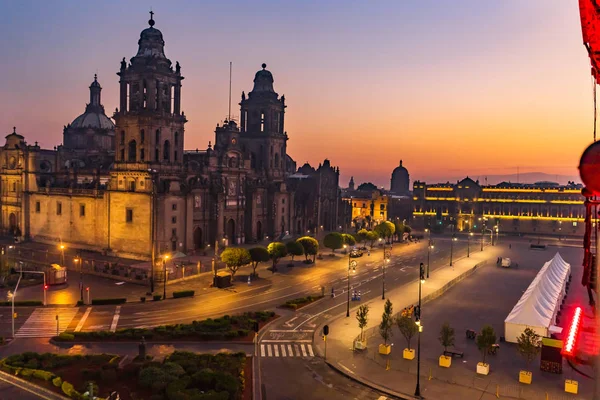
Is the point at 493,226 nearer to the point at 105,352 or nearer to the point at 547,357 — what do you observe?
the point at 547,357

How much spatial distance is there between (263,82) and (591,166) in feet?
359

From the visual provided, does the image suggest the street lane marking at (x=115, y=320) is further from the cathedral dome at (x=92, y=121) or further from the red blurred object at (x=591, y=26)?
the cathedral dome at (x=92, y=121)

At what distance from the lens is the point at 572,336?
675 inches

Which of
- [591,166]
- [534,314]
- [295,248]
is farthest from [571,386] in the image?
[295,248]

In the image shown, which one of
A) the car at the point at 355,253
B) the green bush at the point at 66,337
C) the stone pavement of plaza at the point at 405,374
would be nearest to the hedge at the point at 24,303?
the green bush at the point at 66,337

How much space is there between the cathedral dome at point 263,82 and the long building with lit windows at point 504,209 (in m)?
64.2

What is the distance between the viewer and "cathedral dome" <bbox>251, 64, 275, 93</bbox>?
115812 mm

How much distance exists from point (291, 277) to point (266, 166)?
46728 millimetres

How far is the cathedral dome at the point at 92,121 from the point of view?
12150cm

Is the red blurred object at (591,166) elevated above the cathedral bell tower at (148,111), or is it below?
below

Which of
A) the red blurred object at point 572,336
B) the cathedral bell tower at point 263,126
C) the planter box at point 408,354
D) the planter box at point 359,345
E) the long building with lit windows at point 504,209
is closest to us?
the red blurred object at point 572,336

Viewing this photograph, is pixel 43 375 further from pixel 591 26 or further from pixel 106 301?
pixel 591 26

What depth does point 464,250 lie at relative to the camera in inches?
4139

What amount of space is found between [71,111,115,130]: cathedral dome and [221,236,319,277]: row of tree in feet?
217
